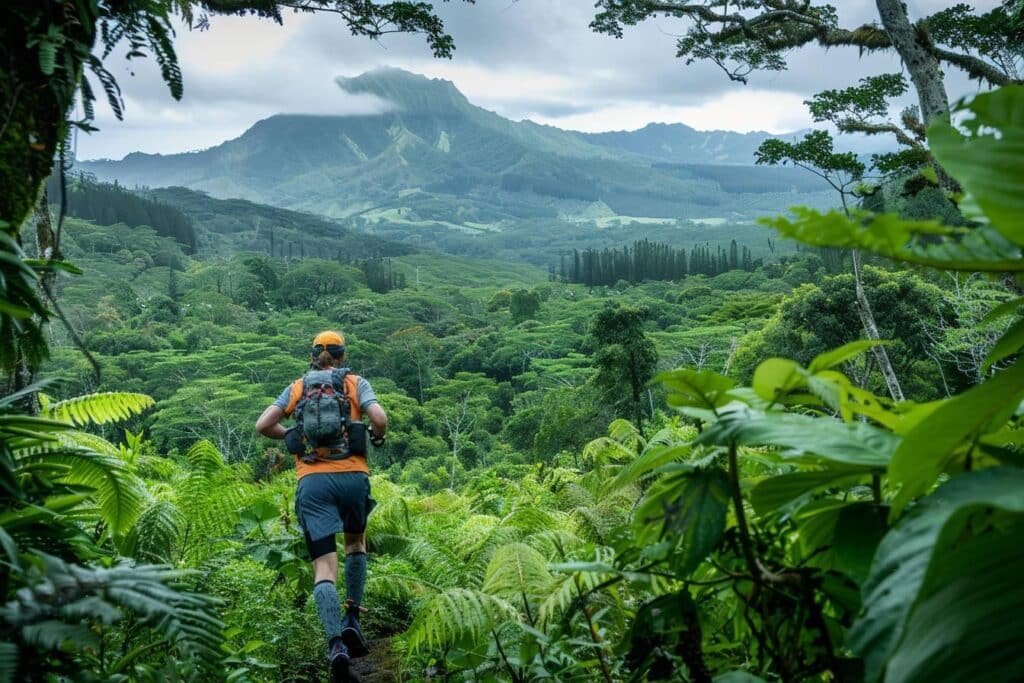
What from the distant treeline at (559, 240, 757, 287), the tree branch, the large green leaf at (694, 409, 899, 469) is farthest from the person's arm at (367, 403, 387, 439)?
the distant treeline at (559, 240, 757, 287)

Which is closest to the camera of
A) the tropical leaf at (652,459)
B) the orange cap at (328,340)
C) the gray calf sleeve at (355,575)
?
the tropical leaf at (652,459)

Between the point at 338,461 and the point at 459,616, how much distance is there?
1.51 m

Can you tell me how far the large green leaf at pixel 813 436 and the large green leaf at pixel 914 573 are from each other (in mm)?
79

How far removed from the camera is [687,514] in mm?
645

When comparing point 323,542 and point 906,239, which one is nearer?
point 906,239

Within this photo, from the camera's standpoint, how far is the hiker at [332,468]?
3.38 meters

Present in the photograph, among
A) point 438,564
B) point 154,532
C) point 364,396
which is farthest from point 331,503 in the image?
point 154,532

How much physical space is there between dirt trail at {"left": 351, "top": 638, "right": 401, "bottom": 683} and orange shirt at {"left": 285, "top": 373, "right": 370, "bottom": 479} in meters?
0.83

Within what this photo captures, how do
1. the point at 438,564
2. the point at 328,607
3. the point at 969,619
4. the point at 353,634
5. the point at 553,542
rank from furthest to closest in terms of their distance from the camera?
1. the point at 438,564
2. the point at 353,634
3. the point at 328,607
4. the point at 553,542
5. the point at 969,619

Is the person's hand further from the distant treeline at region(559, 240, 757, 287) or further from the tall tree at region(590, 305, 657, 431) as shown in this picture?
the distant treeline at region(559, 240, 757, 287)

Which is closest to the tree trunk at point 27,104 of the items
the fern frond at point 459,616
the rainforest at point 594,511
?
the rainforest at point 594,511

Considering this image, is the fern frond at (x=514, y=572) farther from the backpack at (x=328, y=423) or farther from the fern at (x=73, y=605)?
the fern at (x=73, y=605)

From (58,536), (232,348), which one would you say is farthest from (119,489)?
(232,348)

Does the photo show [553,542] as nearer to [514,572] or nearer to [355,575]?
[514,572]
